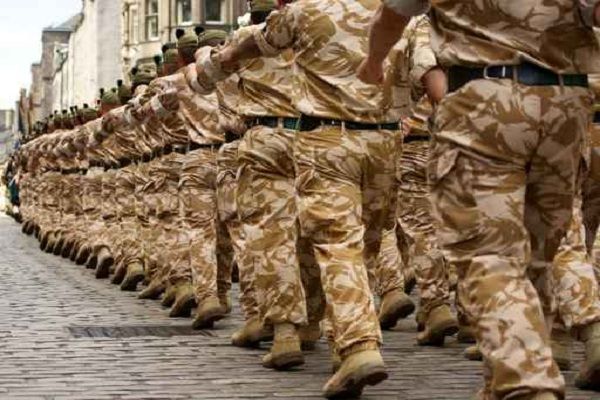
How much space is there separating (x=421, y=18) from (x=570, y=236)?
134cm

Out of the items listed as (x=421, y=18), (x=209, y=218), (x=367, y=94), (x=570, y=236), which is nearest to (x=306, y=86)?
(x=367, y=94)

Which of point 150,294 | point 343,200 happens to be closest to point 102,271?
point 150,294

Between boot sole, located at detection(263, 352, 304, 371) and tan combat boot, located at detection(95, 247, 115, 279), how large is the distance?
9803 mm

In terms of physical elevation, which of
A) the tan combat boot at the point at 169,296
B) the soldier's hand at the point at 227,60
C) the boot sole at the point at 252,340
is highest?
the soldier's hand at the point at 227,60

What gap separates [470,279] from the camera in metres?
4.92

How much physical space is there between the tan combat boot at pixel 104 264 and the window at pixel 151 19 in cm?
4386

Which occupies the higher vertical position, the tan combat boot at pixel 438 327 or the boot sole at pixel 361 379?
the boot sole at pixel 361 379

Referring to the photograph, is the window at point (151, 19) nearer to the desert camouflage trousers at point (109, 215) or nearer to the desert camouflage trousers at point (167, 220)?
the desert camouflage trousers at point (109, 215)

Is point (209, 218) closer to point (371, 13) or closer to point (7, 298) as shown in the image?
point (7, 298)

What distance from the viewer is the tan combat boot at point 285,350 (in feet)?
26.3

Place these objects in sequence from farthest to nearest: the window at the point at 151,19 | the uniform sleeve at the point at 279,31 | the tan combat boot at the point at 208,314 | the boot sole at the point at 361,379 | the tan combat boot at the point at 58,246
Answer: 1. the window at the point at 151,19
2. the tan combat boot at the point at 58,246
3. the tan combat boot at the point at 208,314
4. the uniform sleeve at the point at 279,31
5. the boot sole at the point at 361,379

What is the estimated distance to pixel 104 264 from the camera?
58.6 ft

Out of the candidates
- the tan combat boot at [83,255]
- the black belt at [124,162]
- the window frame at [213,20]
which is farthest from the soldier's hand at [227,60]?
the window frame at [213,20]

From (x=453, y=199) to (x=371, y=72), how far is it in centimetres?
60
